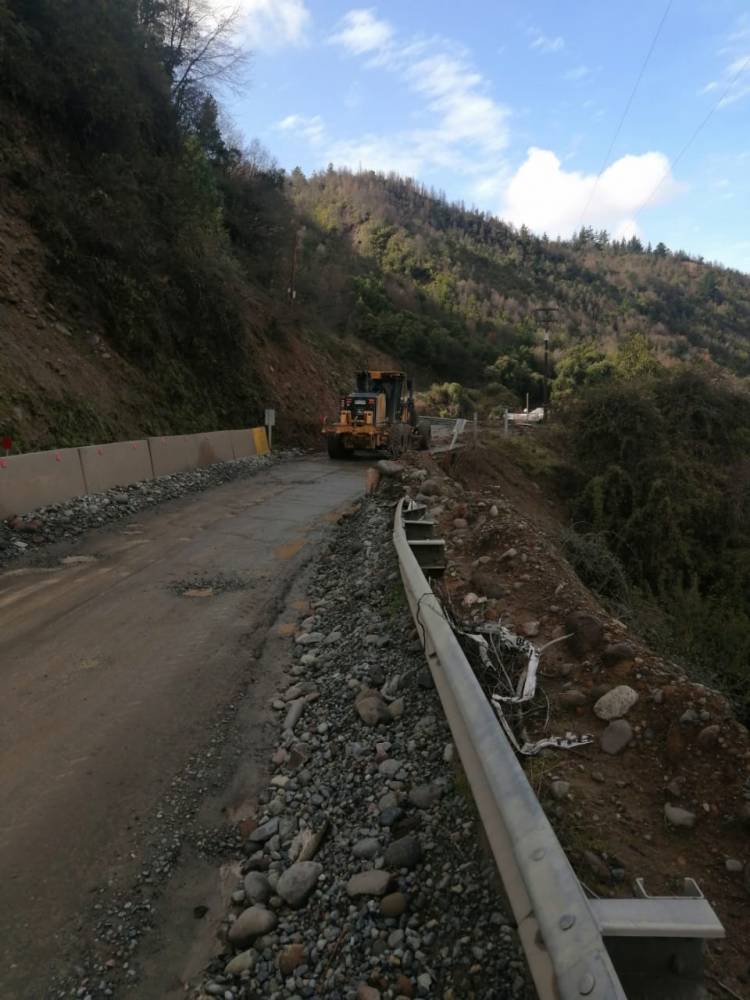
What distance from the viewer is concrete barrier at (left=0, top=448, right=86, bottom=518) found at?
9643 millimetres

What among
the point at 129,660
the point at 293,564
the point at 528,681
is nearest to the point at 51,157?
the point at 293,564

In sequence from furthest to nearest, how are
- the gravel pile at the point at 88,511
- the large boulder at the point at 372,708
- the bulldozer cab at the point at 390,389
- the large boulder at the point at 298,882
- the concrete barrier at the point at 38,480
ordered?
the bulldozer cab at the point at 390,389
the concrete barrier at the point at 38,480
the gravel pile at the point at 88,511
the large boulder at the point at 372,708
the large boulder at the point at 298,882

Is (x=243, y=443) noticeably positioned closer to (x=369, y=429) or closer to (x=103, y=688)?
(x=369, y=429)

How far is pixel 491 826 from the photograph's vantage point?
7.69 ft

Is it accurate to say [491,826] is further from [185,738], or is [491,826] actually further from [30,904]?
[185,738]

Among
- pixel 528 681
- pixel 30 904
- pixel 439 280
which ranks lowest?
pixel 30 904

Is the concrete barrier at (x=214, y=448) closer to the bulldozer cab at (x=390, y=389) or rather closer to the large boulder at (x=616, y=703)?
the bulldozer cab at (x=390, y=389)

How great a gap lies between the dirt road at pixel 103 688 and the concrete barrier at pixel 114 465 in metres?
2.15

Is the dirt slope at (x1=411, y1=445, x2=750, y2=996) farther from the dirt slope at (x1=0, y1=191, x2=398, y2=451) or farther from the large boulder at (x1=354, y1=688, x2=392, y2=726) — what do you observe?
the dirt slope at (x1=0, y1=191, x2=398, y2=451)

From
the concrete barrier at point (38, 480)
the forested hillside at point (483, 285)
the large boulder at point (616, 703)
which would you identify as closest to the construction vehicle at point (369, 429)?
the concrete barrier at point (38, 480)

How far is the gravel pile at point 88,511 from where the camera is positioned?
9102mm

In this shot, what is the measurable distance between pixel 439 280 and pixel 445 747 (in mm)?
92726

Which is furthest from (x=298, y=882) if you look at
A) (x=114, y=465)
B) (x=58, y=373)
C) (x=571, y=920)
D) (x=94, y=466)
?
(x=58, y=373)

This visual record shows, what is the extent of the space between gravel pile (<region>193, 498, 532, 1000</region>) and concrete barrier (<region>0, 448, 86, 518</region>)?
22.3 feet
